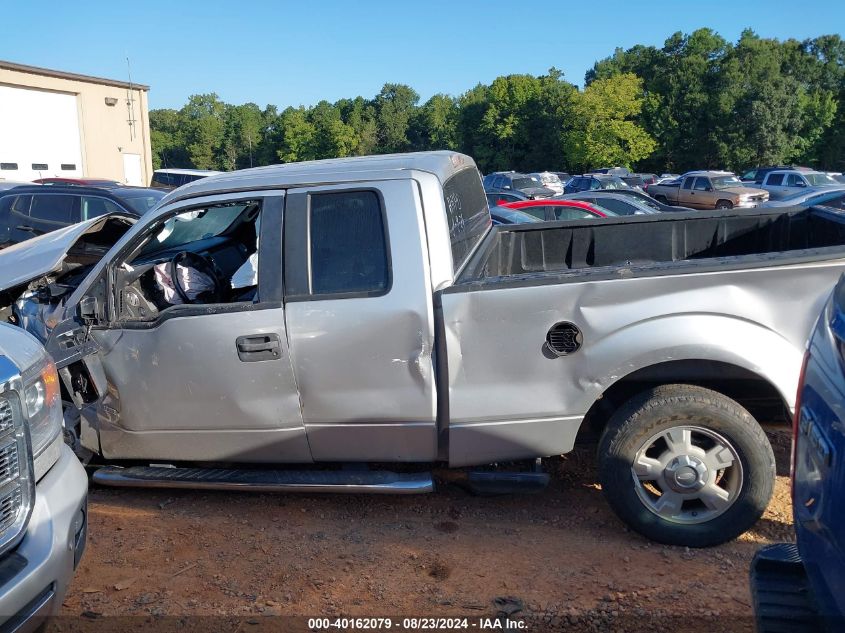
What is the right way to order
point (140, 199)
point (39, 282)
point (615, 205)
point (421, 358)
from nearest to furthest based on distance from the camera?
point (421, 358)
point (39, 282)
point (140, 199)
point (615, 205)

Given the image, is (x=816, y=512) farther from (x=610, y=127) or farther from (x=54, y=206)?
(x=610, y=127)

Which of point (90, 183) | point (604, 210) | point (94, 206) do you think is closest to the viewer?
point (94, 206)

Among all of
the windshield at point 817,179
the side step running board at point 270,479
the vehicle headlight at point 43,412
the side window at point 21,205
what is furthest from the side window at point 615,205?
the windshield at point 817,179

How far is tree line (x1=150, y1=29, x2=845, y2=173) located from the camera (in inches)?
2309

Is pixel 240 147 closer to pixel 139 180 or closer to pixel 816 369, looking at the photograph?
pixel 139 180

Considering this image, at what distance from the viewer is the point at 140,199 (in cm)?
1141

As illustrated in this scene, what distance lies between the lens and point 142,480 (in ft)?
13.5

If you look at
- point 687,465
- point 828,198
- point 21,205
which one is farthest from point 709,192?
point 687,465

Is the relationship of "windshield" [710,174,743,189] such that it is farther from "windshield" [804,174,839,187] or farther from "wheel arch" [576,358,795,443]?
"wheel arch" [576,358,795,443]

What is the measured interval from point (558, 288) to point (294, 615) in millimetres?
1952

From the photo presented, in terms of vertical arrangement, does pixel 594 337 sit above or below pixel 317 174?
below

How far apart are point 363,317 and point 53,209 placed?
9.75 m

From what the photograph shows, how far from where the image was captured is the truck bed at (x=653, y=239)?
16.7 feet

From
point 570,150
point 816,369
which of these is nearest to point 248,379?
point 816,369
